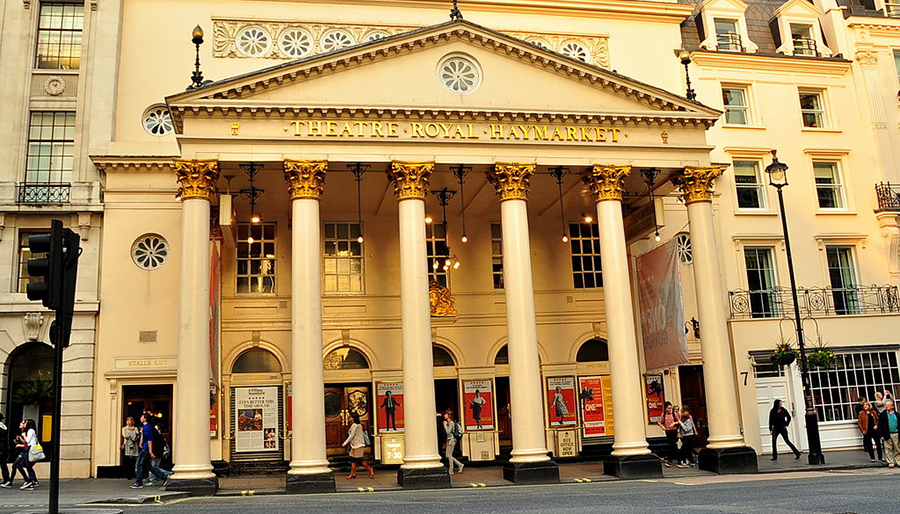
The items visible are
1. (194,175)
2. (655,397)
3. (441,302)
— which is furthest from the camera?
(655,397)

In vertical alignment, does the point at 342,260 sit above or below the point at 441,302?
above

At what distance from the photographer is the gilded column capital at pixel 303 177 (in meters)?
19.2

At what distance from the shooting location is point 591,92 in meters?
21.3

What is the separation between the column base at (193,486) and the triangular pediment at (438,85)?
838cm

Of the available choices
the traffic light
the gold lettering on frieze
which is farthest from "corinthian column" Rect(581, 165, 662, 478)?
the traffic light

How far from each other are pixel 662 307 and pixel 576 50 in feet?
33.4

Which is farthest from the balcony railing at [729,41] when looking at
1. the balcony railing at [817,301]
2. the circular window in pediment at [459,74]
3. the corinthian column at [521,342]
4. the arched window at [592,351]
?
the corinthian column at [521,342]

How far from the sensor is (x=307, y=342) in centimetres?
1838

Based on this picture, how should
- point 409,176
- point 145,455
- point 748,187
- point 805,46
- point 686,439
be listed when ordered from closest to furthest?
1. point 145,455
2. point 409,176
3. point 686,439
4. point 748,187
5. point 805,46

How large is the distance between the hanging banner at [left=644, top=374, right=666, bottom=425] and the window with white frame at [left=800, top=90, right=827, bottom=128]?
10910mm

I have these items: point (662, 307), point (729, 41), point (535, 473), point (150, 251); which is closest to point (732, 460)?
point (662, 307)

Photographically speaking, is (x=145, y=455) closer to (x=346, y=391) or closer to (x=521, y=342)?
(x=346, y=391)

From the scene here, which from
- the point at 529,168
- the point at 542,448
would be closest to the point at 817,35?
the point at 529,168

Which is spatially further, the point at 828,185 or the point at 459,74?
the point at 828,185
